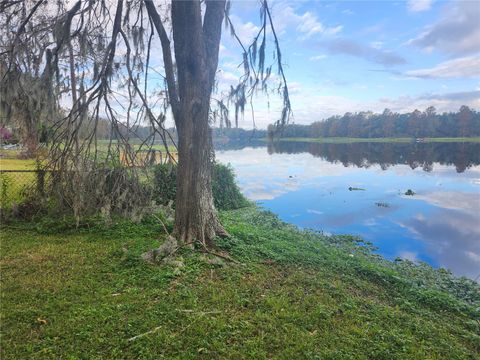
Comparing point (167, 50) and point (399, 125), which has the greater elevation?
point (399, 125)

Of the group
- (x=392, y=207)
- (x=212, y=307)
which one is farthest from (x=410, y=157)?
(x=212, y=307)

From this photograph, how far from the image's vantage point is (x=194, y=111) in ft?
17.3

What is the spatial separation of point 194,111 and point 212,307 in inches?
118

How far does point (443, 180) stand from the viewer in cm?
2188

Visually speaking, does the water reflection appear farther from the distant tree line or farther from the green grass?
the distant tree line

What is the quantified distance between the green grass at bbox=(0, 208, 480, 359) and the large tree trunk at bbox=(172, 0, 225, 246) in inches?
23.9

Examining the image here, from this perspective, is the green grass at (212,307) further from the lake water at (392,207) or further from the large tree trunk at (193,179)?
the lake water at (392,207)

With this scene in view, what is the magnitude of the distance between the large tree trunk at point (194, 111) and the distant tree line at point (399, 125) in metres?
64.3

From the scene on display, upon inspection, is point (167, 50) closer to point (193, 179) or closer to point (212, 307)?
point (193, 179)

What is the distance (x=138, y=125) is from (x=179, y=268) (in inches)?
120

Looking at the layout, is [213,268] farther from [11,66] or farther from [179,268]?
[11,66]

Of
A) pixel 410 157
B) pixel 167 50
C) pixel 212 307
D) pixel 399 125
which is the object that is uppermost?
pixel 399 125

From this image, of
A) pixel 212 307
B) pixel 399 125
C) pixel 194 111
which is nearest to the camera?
pixel 212 307

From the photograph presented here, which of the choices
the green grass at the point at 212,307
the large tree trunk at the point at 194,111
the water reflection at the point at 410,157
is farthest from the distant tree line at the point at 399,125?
the green grass at the point at 212,307
